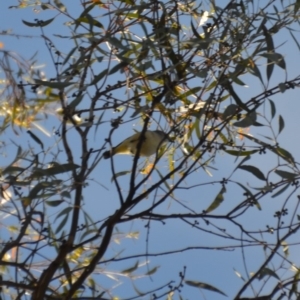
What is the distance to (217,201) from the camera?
6.15 ft

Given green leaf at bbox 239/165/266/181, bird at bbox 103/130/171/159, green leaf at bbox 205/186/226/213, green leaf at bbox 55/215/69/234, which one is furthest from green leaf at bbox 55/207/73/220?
green leaf at bbox 239/165/266/181

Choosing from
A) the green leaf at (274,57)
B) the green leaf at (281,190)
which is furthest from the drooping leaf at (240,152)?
the green leaf at (274,57)

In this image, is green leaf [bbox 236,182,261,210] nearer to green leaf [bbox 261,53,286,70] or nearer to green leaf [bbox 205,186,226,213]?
green leaf [bbox 205,186,226,213]

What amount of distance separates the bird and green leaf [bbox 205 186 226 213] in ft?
0.55

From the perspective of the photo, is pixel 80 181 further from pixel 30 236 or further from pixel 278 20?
pixel 278 20

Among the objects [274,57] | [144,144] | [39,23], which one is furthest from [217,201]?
[39,23]

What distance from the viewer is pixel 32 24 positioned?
1949 millimetres

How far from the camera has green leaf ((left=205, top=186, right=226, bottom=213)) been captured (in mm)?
1861

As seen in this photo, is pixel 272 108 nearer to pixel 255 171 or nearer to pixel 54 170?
pixel 255 171

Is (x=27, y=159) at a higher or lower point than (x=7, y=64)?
lower

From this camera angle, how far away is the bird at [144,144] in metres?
1.86

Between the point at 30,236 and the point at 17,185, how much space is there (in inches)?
13.1

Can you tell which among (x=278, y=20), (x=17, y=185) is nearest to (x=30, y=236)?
(x=17, y=185)

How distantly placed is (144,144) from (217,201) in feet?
0.67
